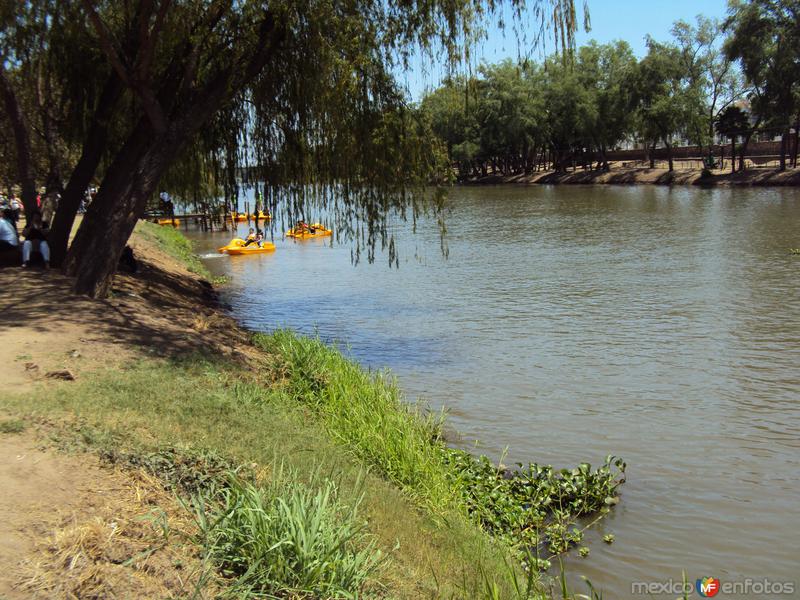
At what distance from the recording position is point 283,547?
4.41 meters

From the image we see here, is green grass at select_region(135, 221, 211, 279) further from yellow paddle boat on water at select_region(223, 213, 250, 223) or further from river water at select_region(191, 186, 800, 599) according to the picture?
yellow paddle boat on water at select_region(223, 213, 250, 223)

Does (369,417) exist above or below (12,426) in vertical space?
below

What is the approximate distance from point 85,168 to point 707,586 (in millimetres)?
12297

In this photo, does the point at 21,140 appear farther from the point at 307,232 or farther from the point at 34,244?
the point at 307,232

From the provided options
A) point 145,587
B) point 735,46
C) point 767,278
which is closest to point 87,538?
point 145,587

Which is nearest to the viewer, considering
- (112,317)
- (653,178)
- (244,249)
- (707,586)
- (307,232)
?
(707,586)

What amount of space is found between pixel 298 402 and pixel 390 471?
2136 mm

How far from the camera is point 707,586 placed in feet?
20.9

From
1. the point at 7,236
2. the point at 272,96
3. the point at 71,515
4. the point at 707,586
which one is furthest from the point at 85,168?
the point at 707,586

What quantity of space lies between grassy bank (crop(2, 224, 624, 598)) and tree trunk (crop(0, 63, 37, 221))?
23.7 ft

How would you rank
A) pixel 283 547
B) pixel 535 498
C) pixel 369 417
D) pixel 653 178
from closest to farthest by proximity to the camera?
1. pixel 283 547
2. pixel 535 498
3. pixel 369 417
4. pixel 653 178

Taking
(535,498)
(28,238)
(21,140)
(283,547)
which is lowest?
(535,498)

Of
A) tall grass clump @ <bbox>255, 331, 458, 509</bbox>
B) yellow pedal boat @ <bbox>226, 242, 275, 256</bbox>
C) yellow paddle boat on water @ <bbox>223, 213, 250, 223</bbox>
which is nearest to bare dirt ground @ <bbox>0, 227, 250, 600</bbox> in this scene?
tall grass clump @ <bbox>255, 331, 458, 509</bbox>

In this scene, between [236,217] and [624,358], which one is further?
[236,217]
